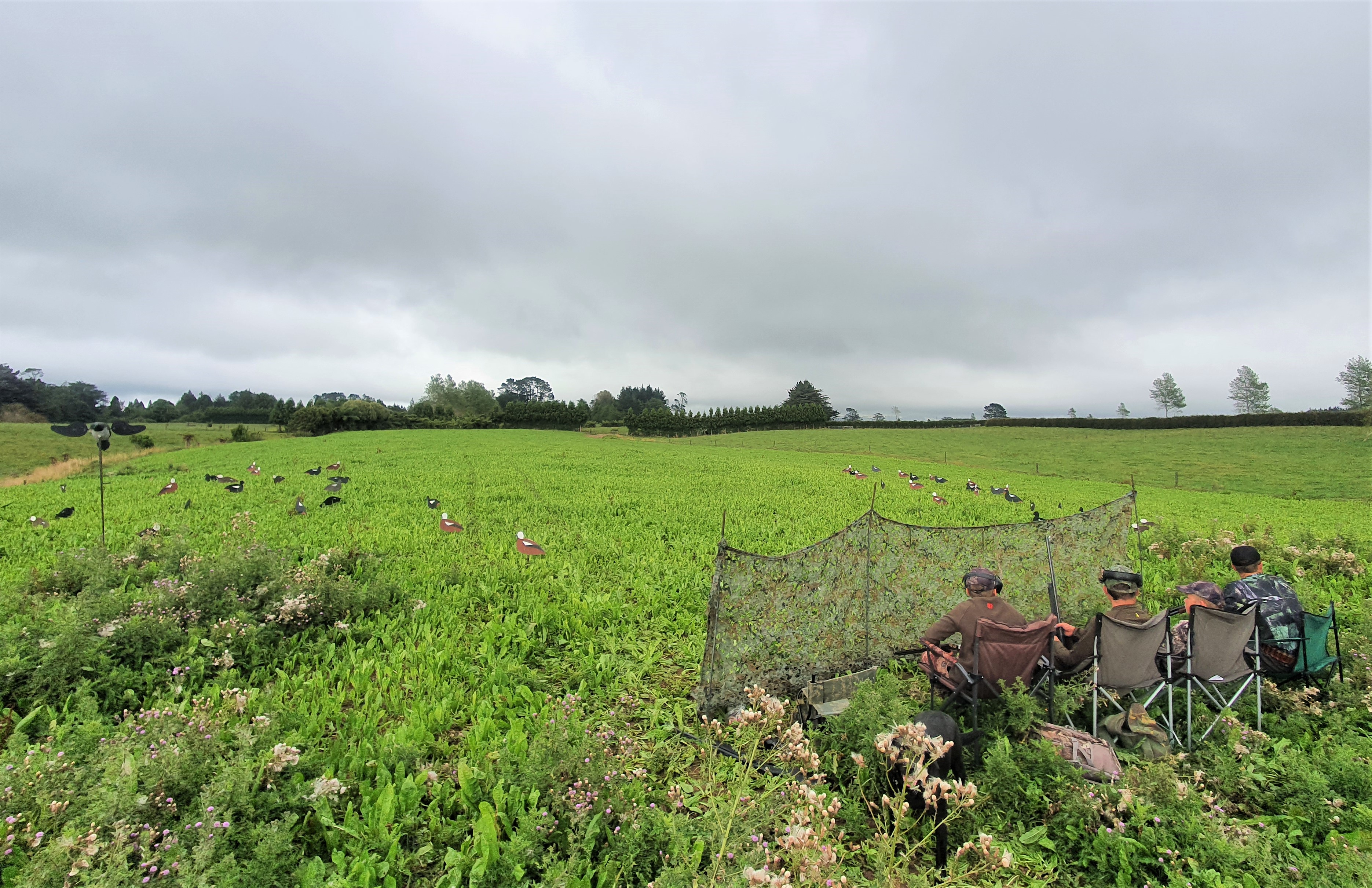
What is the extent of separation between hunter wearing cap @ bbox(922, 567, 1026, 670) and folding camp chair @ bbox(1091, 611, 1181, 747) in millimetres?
543

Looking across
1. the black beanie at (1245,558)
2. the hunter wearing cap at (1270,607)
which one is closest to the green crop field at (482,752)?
the hunter wearing cap at (1270,607)

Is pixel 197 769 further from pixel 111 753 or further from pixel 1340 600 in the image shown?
pixel 1340 600

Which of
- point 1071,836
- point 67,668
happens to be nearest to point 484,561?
point 67,668

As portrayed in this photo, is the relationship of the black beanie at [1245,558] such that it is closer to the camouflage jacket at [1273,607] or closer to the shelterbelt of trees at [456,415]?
the camouflage jacket at [1273,607]

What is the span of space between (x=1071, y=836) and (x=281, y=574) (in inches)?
289

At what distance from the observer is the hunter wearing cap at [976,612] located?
424 cm

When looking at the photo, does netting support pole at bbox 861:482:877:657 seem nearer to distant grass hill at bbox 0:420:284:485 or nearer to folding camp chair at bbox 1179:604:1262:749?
folding camp chair at bbox 1179:604:1262:749

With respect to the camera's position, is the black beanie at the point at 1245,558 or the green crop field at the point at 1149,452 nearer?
the black beanie at the point at 1245,558

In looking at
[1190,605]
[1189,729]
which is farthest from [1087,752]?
[1190,605]

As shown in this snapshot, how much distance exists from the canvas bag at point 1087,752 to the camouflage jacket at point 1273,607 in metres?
2.03

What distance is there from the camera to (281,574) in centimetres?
586

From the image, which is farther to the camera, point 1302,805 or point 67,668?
point 67,668

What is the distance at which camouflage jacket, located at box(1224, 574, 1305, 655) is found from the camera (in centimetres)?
460

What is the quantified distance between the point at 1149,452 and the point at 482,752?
5264 centimetres
